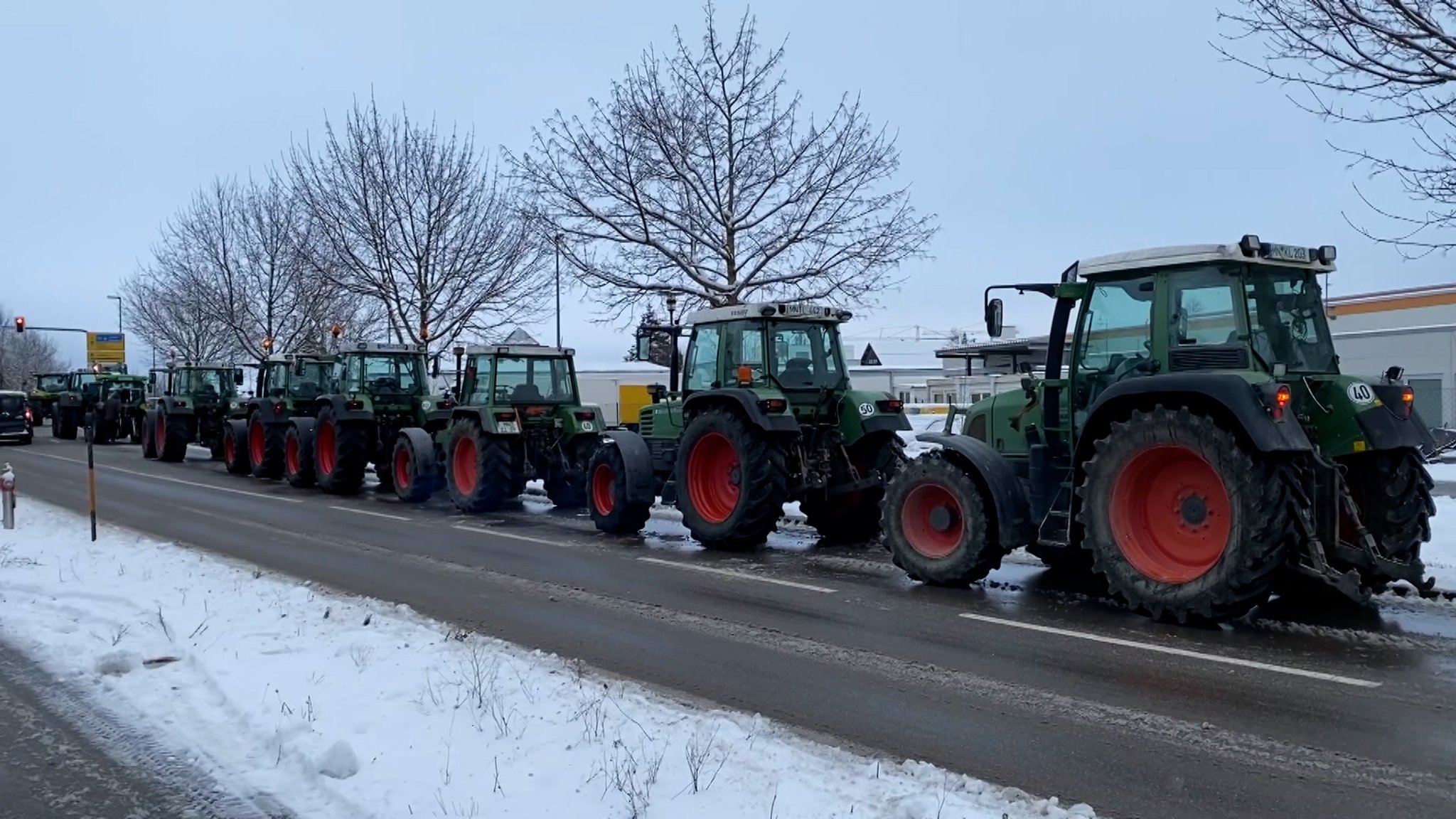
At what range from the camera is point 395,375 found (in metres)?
20.3

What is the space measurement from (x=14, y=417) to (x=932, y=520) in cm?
3593

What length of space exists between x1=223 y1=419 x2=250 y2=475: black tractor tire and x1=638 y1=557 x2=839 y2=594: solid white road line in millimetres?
14943

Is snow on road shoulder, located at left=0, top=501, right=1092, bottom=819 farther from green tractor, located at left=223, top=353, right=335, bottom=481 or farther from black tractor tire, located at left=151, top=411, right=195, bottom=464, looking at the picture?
black tractor tire, located at left=151, top=411, right=195, bottom=464

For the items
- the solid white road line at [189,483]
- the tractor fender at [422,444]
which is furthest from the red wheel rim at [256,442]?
A: the tractor fender at [422,444]

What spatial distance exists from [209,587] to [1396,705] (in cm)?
834

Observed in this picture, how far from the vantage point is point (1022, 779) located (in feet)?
16.3

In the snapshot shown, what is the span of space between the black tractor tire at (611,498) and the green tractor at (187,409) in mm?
17027

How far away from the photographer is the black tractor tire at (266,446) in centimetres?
2206

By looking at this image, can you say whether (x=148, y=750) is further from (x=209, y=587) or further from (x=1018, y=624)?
(x=1018, y=624)

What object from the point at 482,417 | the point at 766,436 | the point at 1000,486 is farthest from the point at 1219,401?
the point at 482,417

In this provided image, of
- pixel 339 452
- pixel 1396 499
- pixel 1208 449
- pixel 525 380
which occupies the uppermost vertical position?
pixel 525 380

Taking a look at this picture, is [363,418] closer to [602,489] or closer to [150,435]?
[602,489]

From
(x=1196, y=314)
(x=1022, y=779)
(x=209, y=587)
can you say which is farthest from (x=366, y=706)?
(x=1196, y=314)

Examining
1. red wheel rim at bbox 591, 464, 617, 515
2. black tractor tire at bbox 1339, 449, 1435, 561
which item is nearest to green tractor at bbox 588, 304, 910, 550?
red wheel rim at bbox 591, 464, 617, 515
